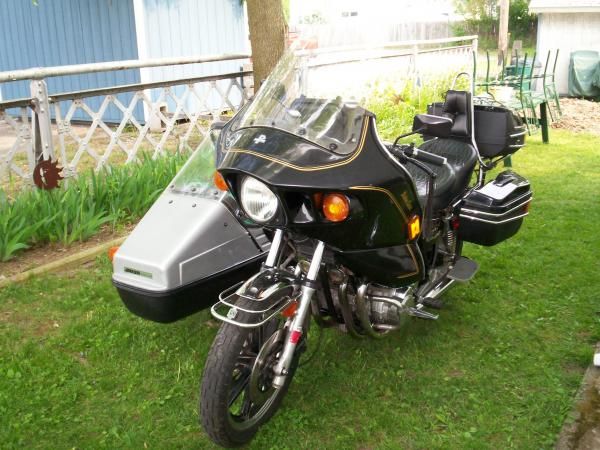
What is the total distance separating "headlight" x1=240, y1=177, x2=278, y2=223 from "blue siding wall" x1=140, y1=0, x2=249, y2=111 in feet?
27.7

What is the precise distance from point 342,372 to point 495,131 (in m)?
1.88

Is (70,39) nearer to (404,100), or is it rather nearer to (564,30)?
(404,100)

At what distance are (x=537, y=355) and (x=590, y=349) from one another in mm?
285

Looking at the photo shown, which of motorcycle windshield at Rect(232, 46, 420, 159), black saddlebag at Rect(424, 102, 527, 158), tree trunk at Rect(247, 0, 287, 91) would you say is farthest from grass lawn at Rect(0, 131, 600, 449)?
tree trunk at Rect(247, 0, 287, 91)

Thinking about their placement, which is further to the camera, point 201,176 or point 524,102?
point 524,102

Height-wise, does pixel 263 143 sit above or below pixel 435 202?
above

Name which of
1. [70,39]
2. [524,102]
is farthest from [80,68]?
[524,102]

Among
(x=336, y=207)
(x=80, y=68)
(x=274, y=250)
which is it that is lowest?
Result: (x=274, y=250)

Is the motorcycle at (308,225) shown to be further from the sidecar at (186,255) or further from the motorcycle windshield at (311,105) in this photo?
the sidecar at (186,255)

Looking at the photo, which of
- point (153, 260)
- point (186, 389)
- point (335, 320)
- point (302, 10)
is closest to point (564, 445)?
point (335, 320)

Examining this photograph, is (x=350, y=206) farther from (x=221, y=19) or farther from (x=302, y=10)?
(x=302, y=10)

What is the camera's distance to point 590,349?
11.8 ft

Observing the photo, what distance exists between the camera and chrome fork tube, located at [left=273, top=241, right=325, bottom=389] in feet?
8.79

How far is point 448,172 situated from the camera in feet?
11.8
